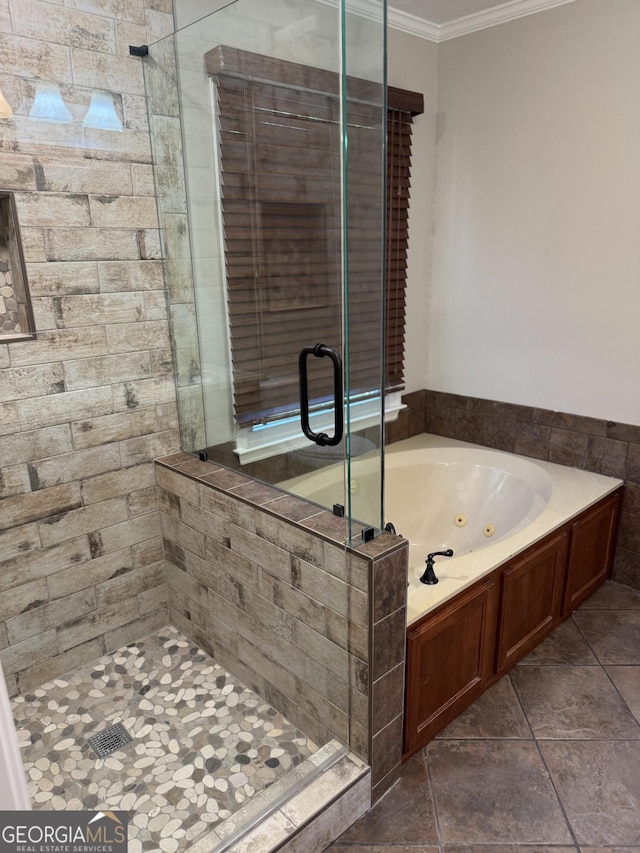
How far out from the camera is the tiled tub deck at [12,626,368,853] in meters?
1.76

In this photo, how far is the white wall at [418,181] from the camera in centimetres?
298

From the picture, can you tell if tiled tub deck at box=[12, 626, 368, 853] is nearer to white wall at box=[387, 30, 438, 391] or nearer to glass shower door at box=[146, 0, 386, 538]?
glass shower door at box=[146, 0, 386, 538]

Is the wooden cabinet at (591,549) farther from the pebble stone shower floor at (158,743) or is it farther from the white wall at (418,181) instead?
the pebble stone shower floor at (158,743)

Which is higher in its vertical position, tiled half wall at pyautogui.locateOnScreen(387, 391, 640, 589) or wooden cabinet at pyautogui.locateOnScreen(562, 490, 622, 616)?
tiled half wall at pyautogui.locateOnScreen(387, 391, 640, 589)

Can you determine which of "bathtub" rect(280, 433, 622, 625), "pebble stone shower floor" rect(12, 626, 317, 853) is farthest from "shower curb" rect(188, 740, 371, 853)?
"bathtub" rect(280, 433, 622, 625)

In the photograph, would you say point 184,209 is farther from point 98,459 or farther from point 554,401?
point 554,401

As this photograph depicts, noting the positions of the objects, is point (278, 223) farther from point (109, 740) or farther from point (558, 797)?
point (558, 797)

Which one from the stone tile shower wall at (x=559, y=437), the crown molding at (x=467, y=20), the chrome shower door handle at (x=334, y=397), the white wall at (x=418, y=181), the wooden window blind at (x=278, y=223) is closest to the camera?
the chrome shower door handle at (x=334, y=397)

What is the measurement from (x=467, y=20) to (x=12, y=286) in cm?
253

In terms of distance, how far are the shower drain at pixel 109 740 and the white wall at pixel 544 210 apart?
241 centimetres

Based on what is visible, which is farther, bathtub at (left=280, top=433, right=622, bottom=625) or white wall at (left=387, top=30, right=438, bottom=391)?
white wall at (left=387, top=30, right=438, bottom=391)

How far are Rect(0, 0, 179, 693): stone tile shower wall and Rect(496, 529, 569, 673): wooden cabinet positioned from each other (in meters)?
1.49

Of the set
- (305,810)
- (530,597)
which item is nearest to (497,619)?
(530,597)

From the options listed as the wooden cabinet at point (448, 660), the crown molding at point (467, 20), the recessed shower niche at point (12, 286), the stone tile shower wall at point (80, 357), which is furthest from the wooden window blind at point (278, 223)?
the crown molding at point (467, 20)
